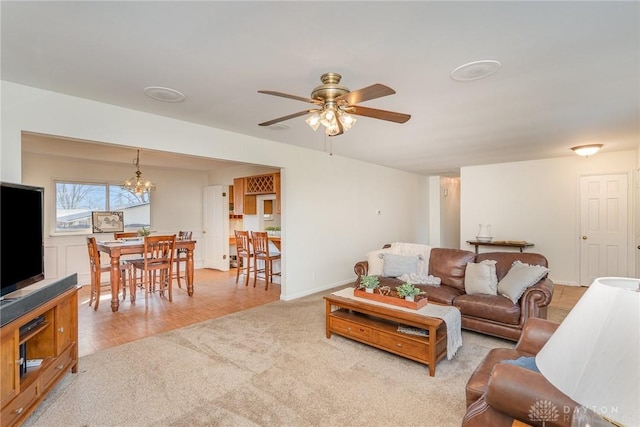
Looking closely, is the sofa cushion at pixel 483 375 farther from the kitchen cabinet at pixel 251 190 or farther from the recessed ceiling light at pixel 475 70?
the kitchen cabinet at pixel 251 190

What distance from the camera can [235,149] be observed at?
413cm

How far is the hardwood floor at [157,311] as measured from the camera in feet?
11.1

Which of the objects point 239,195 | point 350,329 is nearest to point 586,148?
point 350,329

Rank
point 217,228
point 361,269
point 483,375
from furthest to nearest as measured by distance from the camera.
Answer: point 217,228
point 361,269
point 483,375

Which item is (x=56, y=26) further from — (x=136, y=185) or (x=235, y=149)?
(x=136, y=185)

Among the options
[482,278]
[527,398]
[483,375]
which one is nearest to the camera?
[527,398]

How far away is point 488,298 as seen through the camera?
3.29 m

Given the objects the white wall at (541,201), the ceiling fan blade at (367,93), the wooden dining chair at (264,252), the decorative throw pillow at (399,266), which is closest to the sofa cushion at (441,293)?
the decorative throw pillow at (399,266)

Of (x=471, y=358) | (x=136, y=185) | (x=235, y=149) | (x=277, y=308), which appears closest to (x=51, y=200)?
(x=136, y=185)

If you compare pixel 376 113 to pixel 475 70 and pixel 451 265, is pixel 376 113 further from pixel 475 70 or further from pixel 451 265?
pixel 451 265

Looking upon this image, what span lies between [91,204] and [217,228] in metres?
2.49

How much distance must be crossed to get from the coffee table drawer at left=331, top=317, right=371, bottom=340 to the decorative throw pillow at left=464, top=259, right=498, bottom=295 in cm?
140

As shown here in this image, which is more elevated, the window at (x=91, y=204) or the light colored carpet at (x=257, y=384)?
the window at (x=91, y=204)

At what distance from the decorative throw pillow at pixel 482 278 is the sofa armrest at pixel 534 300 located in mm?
381
